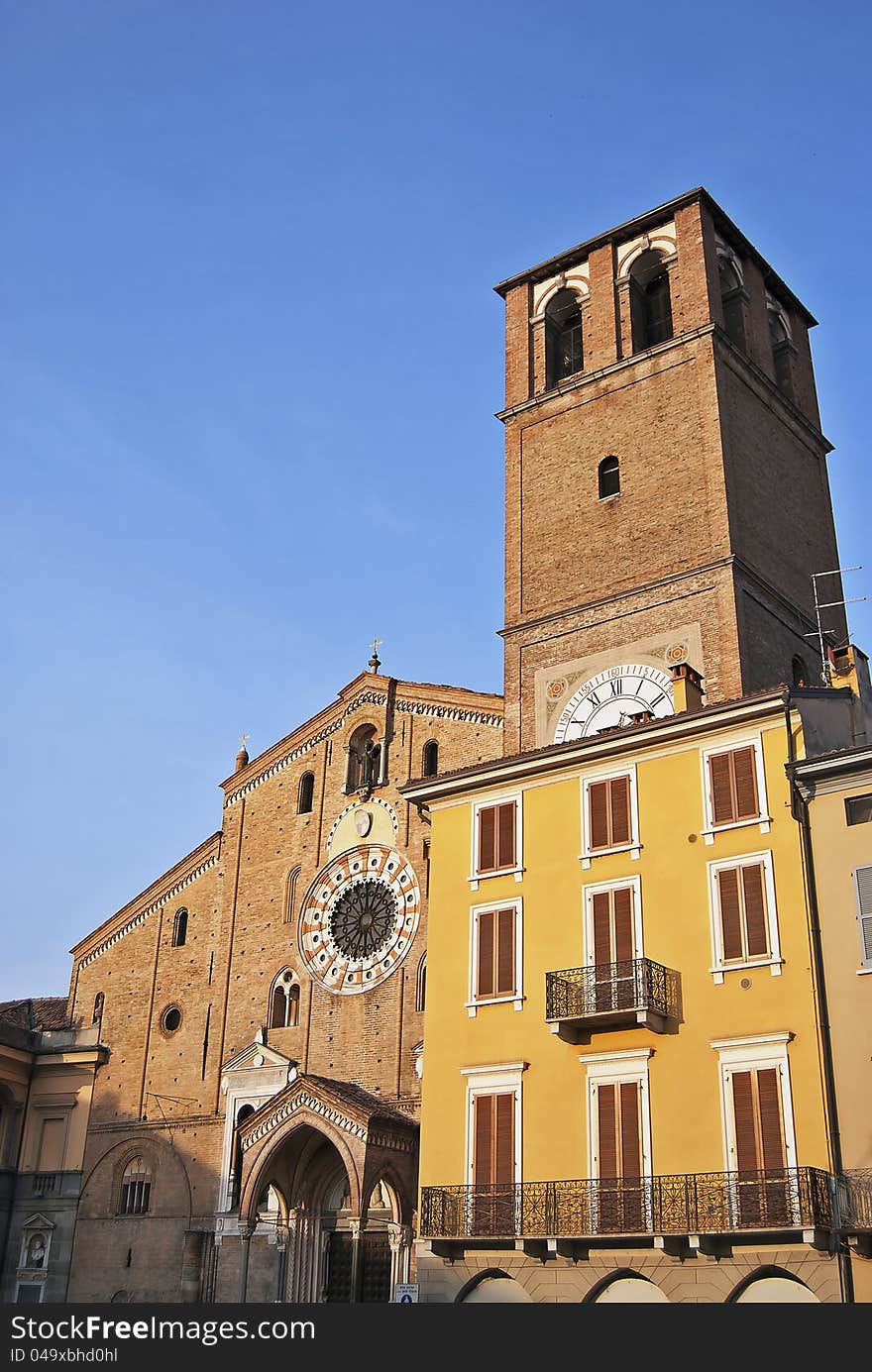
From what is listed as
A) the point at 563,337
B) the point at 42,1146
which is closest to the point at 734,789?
the point at 563,337

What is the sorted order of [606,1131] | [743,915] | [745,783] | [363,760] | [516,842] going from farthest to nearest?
[363,760]
[516,842]
[745,783]
[743,915]
[606,1131]

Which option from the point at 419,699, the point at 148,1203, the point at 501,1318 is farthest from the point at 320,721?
the point at 501,1318

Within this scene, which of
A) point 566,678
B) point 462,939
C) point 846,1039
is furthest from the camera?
point 566,678

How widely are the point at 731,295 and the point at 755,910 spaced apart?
18.4 meters

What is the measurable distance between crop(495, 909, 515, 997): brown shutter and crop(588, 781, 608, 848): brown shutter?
193 cm

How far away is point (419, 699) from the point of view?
111ft

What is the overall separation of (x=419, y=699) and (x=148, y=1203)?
13.7 meters

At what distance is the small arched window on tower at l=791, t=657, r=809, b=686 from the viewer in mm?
28859

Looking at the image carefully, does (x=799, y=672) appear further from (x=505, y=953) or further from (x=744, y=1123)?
(x=744, y=1123)

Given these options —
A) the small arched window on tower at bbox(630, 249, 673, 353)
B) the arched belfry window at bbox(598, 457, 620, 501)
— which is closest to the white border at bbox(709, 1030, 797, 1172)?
the arched belfry window at bbox(598, 457, 620, 501)

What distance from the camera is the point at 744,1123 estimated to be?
62.5ft

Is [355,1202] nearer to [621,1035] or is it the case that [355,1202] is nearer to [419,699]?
[621,1035]

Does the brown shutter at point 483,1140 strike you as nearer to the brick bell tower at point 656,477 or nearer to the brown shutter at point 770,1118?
the brown shutter at point 770,1118

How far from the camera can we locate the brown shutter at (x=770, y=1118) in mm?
18609
